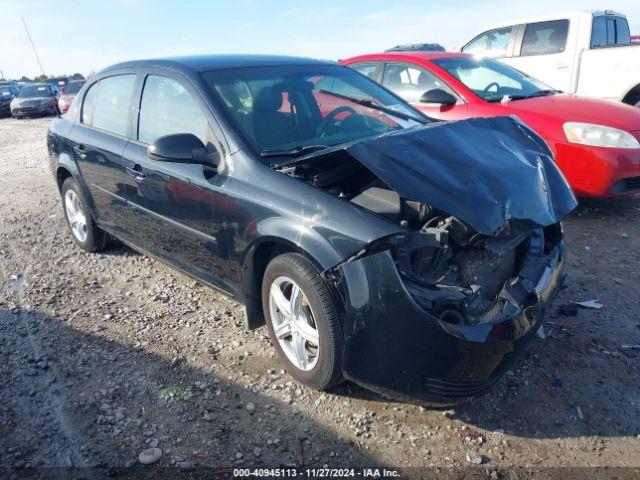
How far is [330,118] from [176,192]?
110 cm

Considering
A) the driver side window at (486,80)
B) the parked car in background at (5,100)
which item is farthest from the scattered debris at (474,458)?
the parked car in background at (5,100)

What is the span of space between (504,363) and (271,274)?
123 cm

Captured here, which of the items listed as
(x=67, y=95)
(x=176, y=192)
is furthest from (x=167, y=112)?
(x=67, y=95)

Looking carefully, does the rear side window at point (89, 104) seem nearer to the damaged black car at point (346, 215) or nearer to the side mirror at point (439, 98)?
the damaged black car at point (346, 215)

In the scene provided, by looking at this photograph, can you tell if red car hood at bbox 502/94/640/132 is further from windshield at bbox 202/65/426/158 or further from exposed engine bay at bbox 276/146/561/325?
exposed engine bay at bbox 276/146/561/325

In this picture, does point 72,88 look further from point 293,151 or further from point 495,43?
point 293,151

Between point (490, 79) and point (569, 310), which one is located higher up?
point (490, 79)

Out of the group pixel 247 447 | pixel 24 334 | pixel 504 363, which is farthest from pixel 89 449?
pixel 504 363

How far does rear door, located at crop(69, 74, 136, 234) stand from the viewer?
12.4ft

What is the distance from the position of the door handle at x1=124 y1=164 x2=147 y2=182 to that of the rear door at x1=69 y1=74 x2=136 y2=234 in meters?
0.16

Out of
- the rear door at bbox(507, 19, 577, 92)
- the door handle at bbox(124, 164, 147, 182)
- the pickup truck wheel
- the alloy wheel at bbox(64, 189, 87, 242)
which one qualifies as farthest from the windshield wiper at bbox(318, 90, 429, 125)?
the rear door at bbox(507, 19, 577, 92)

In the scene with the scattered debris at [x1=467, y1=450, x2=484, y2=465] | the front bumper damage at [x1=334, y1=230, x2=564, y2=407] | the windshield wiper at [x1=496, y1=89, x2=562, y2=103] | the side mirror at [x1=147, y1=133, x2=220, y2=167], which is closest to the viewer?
the front bumper damage at [x1=334, y1=230, x2=564, y2=407]

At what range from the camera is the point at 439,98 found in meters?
4.95

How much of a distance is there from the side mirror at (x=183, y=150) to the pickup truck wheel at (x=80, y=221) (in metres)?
2.03
